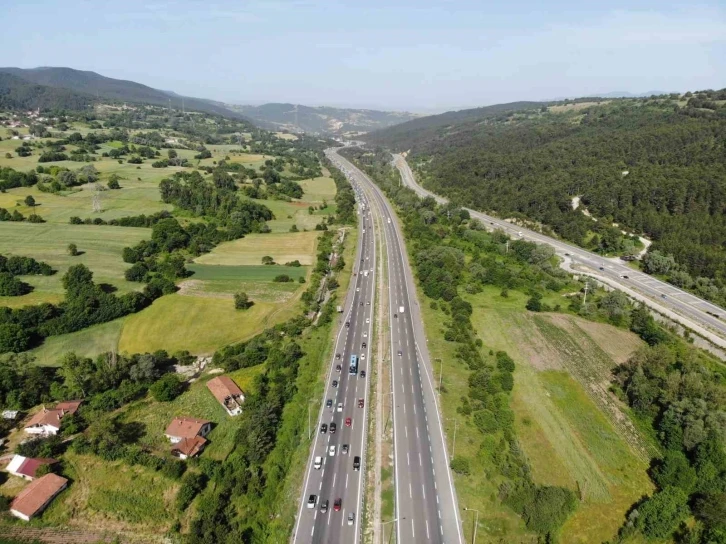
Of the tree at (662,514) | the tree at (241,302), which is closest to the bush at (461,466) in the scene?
the tree at (662,514)

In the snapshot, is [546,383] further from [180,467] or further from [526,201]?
[526,201]

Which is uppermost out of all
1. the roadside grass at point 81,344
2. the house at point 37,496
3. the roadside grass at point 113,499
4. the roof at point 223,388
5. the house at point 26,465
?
the roadside grass at point 81,344

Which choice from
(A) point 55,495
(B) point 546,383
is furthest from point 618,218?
→ (A) point 55,495

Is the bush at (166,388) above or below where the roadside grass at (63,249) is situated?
below

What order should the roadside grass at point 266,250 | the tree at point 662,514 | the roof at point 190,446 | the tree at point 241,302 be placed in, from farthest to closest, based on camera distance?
the roadside grass at point 266,250 → the tree at point 241,302 → the roof at point 190,446 → the tree at point 662,514

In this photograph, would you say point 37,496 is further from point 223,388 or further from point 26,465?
point 223,388

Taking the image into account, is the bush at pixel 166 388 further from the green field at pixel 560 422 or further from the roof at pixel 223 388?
the green field at pixel 560 422
